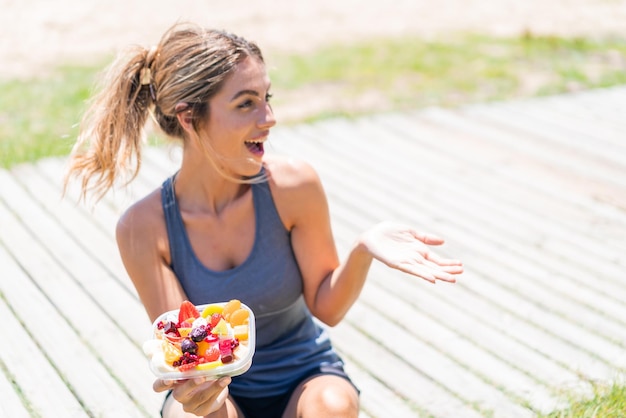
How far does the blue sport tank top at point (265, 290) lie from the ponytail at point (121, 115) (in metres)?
0.20

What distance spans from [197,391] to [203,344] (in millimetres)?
128

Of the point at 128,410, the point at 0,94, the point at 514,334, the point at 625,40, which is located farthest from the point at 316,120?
the point at 625,40

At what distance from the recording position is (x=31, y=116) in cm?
629

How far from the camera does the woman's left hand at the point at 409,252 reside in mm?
2270

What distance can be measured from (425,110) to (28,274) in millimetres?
3283

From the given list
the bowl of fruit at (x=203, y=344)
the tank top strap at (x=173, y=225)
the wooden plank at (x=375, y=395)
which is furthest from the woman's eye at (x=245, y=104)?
the wooden plank at (x=375, y=395)

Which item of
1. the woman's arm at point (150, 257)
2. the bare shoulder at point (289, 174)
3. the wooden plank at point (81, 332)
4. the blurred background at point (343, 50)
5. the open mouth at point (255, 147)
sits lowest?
the blurred background at point (343, 50)

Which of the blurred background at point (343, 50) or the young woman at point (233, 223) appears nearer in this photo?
the young woman at point (233, 223)

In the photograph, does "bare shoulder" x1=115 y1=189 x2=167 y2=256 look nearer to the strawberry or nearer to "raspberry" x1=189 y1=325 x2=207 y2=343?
the strawberry

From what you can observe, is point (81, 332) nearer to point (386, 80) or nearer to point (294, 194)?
point (294, 194)

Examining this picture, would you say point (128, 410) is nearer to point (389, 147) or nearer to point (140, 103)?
point (140, 103)

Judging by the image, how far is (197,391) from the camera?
2.15 m

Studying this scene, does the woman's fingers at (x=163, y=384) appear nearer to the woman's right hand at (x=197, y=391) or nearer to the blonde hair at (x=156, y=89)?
the woman's right hand at (x=197, y=391)

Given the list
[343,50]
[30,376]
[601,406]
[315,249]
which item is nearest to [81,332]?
[30,376]
